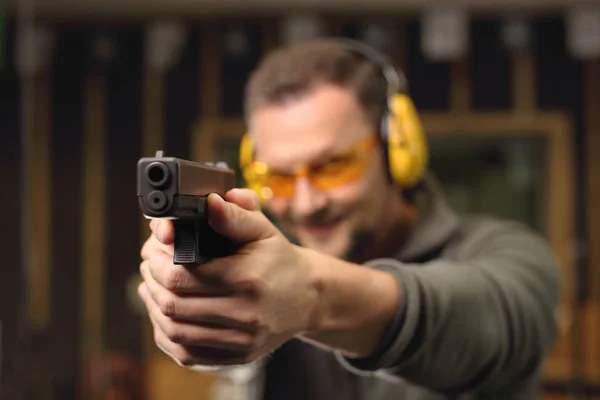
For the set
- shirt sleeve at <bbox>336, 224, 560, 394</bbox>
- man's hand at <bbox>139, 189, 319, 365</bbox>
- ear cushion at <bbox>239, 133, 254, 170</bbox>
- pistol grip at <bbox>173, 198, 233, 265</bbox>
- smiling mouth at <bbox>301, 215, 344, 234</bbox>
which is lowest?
shirt sleeve at <bbox>336, 224, 560, 394</bbox>

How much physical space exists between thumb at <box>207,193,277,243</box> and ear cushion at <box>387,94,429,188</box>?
86 cm

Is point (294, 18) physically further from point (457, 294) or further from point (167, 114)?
point (457, 294)

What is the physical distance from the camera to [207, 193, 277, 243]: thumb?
0.54 metres

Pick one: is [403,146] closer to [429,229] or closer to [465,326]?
[429,229]

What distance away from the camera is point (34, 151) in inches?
163

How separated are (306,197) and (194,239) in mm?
783

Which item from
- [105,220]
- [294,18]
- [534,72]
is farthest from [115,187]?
[534,72]

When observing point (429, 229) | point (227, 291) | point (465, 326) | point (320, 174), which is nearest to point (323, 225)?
point (320, 174)

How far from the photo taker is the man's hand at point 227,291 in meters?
0.56

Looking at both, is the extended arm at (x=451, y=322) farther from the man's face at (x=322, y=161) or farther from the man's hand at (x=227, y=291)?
the man's face at (x=322, y=161)

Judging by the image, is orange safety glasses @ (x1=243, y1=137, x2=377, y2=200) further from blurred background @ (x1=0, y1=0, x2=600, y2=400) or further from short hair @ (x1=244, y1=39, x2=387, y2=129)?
blurred background @ (x1=0, y1=0, x2=600, y2=400)

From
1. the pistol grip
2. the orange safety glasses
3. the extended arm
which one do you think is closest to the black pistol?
the pistol grip

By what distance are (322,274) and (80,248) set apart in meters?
3.75

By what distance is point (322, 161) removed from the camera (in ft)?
4.25
